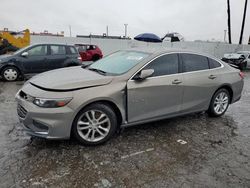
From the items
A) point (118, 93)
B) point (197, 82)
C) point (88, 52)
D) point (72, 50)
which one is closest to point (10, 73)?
point (72, 50)

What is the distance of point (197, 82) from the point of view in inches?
191

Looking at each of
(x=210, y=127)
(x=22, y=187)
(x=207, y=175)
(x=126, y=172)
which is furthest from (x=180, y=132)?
(x=22, y=187)

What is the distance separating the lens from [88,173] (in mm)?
3156

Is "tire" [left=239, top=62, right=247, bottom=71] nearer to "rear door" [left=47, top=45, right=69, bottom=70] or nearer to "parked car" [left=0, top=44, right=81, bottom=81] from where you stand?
"parked car" [left=0, top=44, right=81, bottom=81]

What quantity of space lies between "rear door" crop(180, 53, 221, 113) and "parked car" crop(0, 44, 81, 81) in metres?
6.44

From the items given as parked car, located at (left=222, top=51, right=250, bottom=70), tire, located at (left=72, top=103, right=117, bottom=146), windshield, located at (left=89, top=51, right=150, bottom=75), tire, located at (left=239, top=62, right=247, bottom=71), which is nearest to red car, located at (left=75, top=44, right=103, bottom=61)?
parked car, located at (left=222, top=51, right=250, bottom=70)

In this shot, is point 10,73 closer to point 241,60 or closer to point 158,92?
point 158,92

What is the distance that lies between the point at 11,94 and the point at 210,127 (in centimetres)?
557

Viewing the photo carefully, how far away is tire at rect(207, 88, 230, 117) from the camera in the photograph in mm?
5367

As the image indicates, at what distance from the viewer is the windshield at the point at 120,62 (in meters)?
4.28

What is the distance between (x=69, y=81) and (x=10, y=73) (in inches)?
263

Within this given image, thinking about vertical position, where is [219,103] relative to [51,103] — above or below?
below

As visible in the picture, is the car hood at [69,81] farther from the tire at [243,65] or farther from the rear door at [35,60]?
the tire at [243,65]

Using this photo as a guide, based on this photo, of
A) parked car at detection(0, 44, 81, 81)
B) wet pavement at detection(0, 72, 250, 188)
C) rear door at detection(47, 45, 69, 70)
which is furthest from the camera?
rear door at detection(47, 45, 69, 70)
